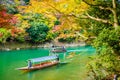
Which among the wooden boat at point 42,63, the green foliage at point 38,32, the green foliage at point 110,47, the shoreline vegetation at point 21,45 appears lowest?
the shoreline vegetation at point 21,45

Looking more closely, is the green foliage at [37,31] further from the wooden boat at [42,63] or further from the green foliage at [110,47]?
the green foliage at [110,47]

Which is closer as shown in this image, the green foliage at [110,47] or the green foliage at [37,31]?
the green foliage at [110,47]

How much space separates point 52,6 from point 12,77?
9.26 metres

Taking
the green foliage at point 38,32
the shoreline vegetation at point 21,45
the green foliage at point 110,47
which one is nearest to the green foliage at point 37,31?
the green foliage at point 38,32

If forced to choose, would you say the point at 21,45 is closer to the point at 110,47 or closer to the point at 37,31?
the point at 37,31

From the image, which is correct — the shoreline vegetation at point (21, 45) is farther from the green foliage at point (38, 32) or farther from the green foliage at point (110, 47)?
the green foliage at point (110, 47)

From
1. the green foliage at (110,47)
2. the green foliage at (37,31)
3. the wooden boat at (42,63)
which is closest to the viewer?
the green foliage at (110,47)

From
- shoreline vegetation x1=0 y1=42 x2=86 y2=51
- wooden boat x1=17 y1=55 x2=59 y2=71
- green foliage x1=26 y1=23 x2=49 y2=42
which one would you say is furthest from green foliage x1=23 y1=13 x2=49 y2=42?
wooden boat x1=17 y1=55 x2=59 y2=71

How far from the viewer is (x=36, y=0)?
32.7 feet

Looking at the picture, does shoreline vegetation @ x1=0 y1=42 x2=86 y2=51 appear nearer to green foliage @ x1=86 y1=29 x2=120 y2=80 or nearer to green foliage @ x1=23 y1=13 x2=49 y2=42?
green foliage @ x1=23 y1=13 x2=49 y2=42

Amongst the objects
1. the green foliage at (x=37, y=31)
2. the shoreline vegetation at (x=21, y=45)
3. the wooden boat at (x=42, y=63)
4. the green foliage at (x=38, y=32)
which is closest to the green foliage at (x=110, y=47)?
the wooden boat at (x=42, y=63)

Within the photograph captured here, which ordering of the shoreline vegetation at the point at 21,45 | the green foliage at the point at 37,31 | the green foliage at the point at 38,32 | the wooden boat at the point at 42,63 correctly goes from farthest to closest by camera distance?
1. the green foliage at the point at 38,32
2. the green foliage at the point at 37,31
3. the shoreline vegetation at the point at 21,45
4. the wooden boat at the point at 42,63

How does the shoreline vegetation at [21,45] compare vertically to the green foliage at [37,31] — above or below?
below

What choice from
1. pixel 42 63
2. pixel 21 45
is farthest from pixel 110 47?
pixel 21 45
